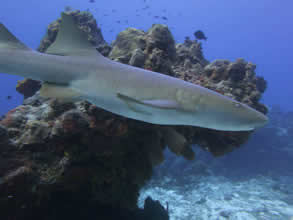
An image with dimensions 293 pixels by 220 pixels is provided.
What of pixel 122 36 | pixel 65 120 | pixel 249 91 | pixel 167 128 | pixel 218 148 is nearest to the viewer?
pixel 65 120

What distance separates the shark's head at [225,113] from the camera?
5.39 ft

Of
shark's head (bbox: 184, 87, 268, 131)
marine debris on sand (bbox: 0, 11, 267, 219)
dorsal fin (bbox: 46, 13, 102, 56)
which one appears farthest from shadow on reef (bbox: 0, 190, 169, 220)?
shark's head (bbox: 184, 87, 268, 131)

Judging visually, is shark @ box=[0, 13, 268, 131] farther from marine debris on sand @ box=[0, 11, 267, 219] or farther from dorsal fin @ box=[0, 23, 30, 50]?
marine debris on sand @ box=[0, 11, 267, 219]

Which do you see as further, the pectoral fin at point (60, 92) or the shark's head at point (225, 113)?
the pectoral fin at point (60, 92)

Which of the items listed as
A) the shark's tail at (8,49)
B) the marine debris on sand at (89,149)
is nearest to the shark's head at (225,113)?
the shark's tail at (8,49)

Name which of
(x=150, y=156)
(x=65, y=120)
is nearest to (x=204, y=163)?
(x=150, y=156)

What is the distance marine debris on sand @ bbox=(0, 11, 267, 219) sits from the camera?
11.5 feet

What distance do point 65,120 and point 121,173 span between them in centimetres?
230

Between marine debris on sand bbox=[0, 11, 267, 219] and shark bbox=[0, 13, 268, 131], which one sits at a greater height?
shark bbox=[0, 13, 268, 131]

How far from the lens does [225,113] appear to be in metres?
1.65

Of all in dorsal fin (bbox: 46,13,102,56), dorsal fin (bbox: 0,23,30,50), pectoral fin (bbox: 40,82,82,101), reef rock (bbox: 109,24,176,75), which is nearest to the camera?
pectoral fin (bbox: 40,82,82,101)

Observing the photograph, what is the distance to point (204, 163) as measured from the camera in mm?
18359

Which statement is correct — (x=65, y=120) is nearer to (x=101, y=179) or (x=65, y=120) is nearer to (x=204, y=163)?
(x=101, y=179)

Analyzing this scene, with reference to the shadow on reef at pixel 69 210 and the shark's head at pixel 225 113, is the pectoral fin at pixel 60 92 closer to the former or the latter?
the shark's head at pixel 225 113
